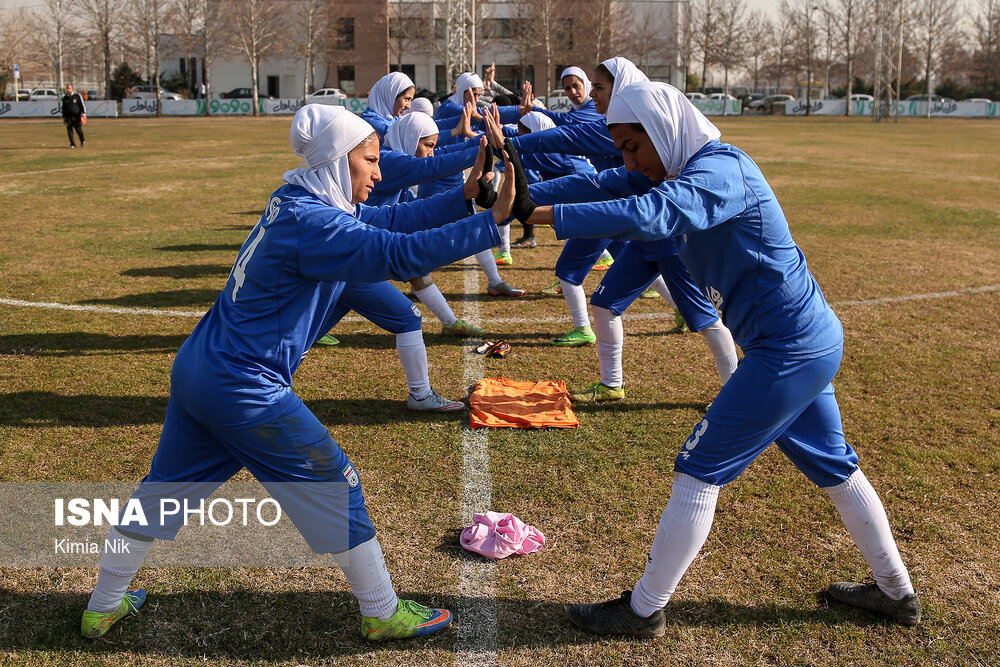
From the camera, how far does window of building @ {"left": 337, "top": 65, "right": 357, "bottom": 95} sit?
8294cm

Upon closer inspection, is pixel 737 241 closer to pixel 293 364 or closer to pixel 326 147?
pixel 326 147

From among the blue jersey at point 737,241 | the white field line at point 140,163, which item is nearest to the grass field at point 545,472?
the blue jersey at point 737,241

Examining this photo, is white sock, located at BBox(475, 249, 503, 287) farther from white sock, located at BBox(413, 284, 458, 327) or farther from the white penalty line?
the white penalty line

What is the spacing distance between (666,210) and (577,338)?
4.89m

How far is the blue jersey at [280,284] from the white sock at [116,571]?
0.71 meters

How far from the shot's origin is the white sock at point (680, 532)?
334cm

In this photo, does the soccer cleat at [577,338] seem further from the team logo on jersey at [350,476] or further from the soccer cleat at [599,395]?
the team logo on jersey at [350,476]

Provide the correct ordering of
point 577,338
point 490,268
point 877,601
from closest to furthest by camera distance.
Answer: point 877,601, point 577,338, point 490,268

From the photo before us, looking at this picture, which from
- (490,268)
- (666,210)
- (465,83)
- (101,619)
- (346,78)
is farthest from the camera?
(346,78)

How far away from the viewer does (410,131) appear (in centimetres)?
774

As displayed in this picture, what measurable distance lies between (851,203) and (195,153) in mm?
21339

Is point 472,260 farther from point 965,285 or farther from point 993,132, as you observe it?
point 993,132

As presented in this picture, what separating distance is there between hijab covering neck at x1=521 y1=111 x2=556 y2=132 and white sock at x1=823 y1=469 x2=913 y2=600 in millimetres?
7401

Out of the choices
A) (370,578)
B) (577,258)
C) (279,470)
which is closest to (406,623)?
(370,578)
